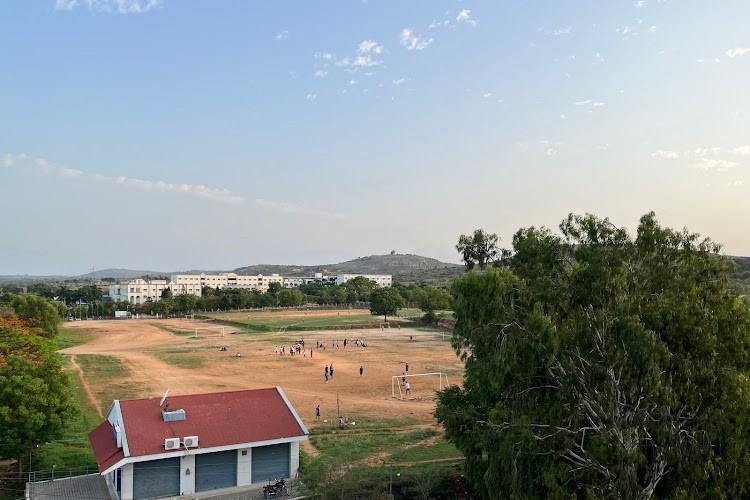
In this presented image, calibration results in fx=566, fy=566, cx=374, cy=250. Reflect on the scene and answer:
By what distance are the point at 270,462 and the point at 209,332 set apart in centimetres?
8013

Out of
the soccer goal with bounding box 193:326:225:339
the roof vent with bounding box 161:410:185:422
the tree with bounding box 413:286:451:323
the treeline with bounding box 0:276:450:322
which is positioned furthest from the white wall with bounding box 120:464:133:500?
the treeline with bounding box 0:276:450:322

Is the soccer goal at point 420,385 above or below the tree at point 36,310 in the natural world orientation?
below

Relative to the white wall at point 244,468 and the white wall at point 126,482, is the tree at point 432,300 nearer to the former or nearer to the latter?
the white wall at point 244,468

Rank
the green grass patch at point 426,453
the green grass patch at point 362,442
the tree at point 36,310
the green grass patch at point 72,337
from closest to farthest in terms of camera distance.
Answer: the green grass patch at point 426,453 < the green grass patch at point 362,442 < the tree at point 36,310 < the green grass patch at point 72,337

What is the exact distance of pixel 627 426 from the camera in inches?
531

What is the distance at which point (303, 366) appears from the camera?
59.4m

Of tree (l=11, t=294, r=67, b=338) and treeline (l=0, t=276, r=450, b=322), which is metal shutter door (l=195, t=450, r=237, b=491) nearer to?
tree (l=11, t=294, r=67, b=338)

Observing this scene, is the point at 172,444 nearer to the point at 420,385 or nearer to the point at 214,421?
the point at 214,421

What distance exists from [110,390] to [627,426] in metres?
42.6

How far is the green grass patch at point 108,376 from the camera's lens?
141 feet

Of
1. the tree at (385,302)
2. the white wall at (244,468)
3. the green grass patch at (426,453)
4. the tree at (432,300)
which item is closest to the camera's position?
the white wall at (244,468)

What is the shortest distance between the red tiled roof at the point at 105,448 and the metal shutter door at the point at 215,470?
9.98 ft

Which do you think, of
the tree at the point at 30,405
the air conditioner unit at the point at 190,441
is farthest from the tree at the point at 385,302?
the air conditioner unit at the point at 190,441

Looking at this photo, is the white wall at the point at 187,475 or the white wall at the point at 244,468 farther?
the white wall at the point at 244,468
